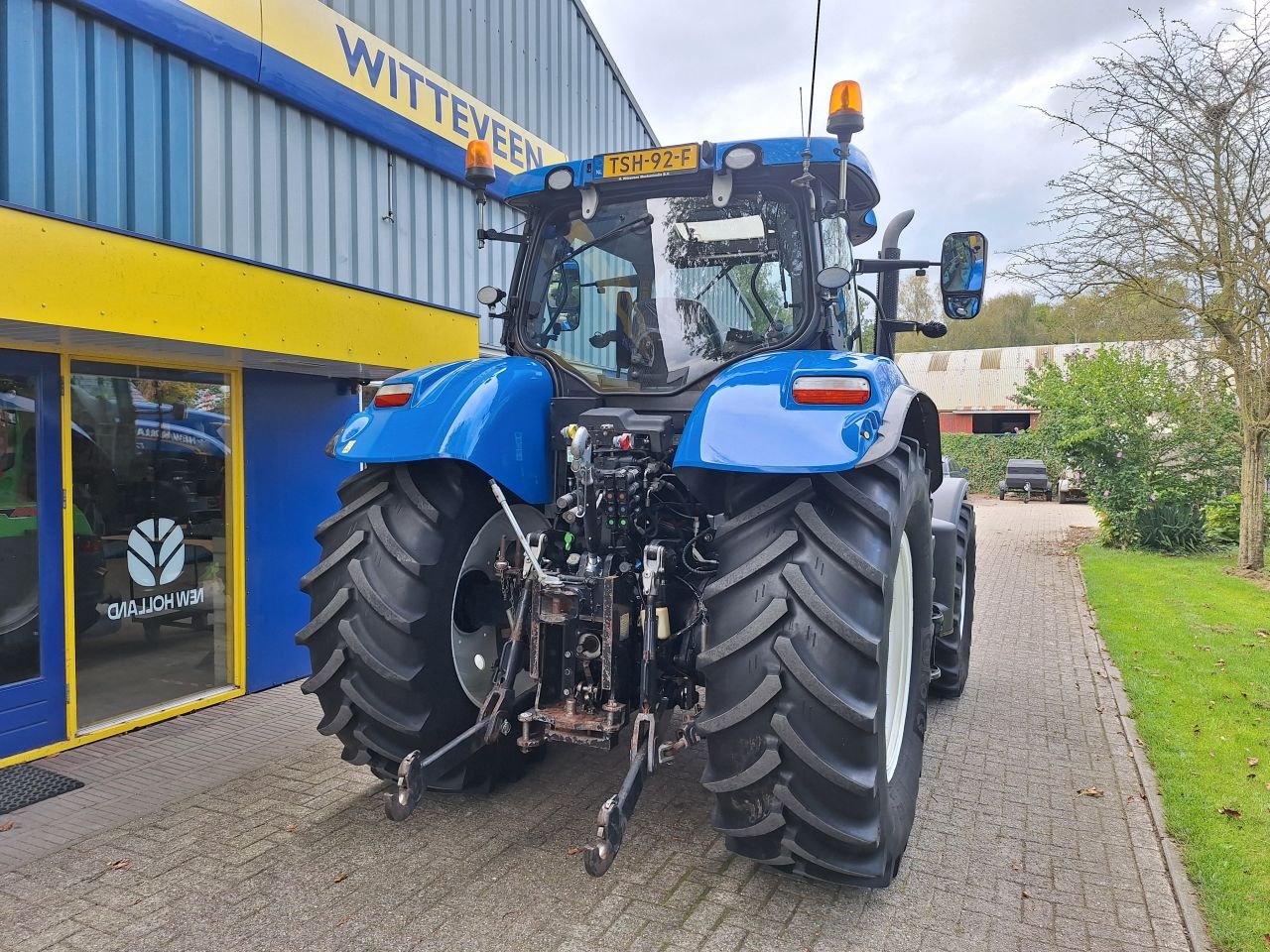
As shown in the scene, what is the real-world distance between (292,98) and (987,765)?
589cm

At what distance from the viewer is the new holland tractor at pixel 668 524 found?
2654mm

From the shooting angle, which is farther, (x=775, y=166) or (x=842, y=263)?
(x=842, y=263)

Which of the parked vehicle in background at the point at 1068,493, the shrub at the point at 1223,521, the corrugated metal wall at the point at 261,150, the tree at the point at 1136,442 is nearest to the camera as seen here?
the corrugated metal wall at the point at 261,150

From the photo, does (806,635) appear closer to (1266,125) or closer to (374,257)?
(374,257)

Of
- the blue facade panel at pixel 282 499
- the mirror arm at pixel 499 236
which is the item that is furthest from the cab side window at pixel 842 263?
the blue facade panel at pixel 282 499

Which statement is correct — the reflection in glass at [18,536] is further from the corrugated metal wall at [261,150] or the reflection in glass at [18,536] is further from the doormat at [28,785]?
the corrugated metal wall at [261,150]

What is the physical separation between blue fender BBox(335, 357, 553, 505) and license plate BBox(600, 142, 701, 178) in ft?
2.93

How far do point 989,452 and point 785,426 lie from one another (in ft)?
94.4

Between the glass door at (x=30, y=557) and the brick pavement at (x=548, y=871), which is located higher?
the glass door at (x=30, y=557)

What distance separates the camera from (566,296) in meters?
4.00

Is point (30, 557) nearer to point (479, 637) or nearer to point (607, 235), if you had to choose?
point (479, 637)

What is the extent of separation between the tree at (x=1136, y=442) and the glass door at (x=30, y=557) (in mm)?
13053

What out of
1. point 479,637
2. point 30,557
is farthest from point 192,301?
point 479,637

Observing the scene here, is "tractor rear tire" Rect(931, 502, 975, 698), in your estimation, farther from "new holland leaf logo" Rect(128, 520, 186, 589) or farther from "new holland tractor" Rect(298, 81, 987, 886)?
"new holland leaf logo" Rect(128, 520, 186, 589)
